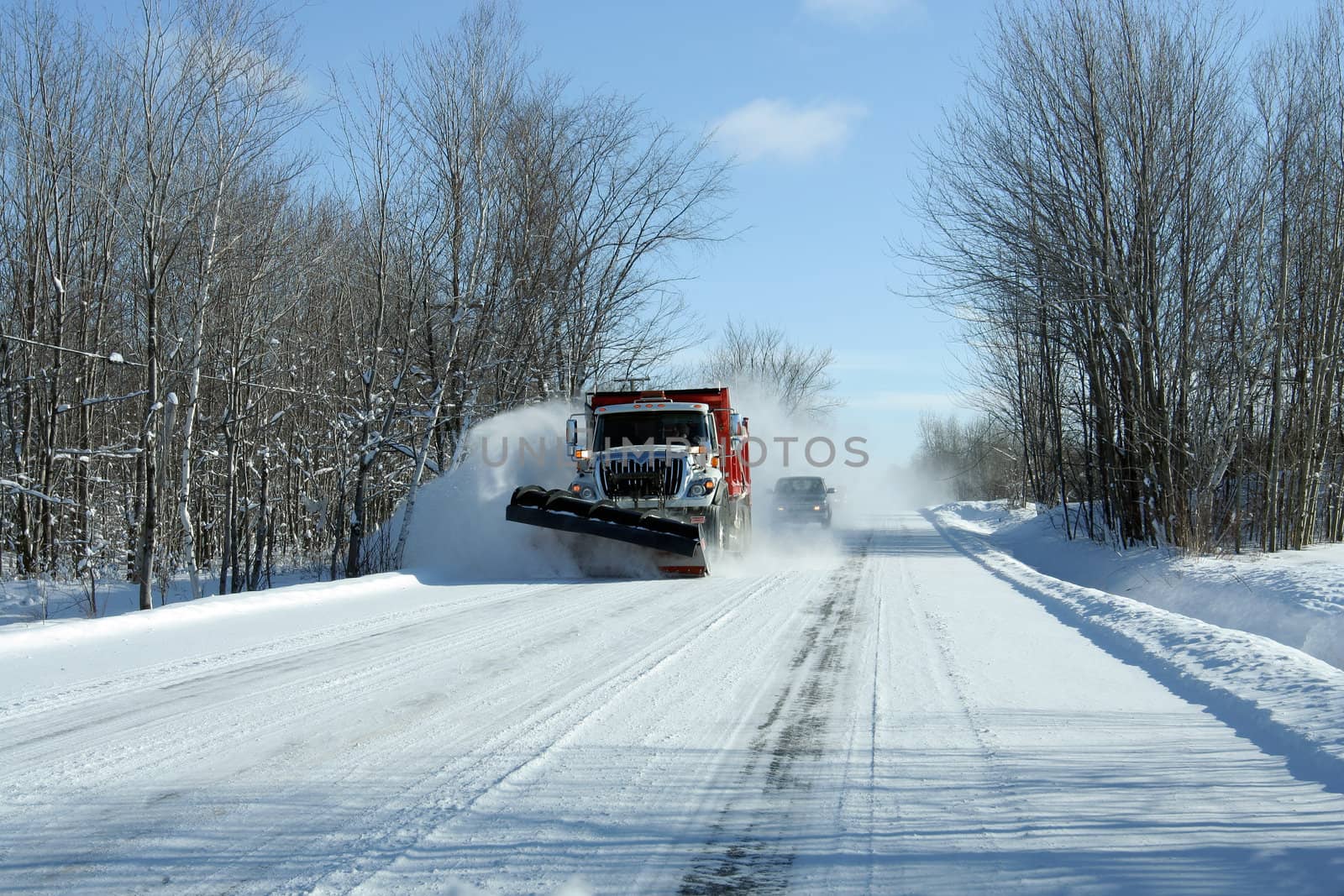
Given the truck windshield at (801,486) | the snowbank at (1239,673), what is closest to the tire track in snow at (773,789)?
the snowbank at (1239,673)

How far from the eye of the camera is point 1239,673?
6574 mm

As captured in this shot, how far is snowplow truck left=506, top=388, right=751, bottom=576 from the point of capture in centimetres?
Result: 1450

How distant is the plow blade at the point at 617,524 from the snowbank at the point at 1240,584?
6.67 meters

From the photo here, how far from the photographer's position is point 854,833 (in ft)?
12.7

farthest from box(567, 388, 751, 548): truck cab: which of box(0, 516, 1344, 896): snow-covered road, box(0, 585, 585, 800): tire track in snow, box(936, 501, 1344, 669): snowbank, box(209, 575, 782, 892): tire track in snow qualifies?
box(209, 575, 782, 892): tire track in snow

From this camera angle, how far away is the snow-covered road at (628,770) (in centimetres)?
350

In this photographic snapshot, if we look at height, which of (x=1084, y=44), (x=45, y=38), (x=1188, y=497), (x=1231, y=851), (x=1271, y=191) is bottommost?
(x=1231, y=851)

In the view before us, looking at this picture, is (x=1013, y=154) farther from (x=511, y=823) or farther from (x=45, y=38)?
(x=45, y=38)

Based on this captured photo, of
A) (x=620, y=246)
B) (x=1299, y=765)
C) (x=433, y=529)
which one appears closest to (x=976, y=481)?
(x=620, y=246)

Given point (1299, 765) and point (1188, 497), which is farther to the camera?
point (1188, 497)

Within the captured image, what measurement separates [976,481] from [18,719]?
101408mm

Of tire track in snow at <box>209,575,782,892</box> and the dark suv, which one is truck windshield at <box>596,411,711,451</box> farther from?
the dark suv

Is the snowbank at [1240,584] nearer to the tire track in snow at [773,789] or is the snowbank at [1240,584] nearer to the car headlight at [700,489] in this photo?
the tire track in snow at [773,789]

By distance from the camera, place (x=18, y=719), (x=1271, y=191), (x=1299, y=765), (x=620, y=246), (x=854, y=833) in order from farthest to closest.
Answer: (x=620, y=246) < (x=1271, y=191) < (x=18, y=719) < (x=1299, y=765) < (x=854, y=833)
